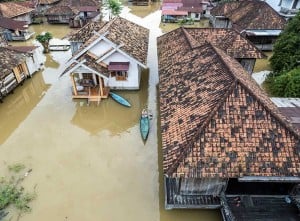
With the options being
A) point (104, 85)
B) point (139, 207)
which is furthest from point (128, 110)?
point (139, 207)

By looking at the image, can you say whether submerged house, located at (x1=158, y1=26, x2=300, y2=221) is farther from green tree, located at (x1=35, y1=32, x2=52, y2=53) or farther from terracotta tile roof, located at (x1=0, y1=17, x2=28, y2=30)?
terracotta tile roof, located at (x1=0, y1=17, x2=28, y2=30)

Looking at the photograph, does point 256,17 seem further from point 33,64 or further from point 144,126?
point 33,64

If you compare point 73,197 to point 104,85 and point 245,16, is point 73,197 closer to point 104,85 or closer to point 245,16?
point 104,85

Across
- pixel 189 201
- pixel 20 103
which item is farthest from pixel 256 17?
pixel 20 103

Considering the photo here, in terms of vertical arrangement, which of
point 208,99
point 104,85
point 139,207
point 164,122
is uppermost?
point 208,99

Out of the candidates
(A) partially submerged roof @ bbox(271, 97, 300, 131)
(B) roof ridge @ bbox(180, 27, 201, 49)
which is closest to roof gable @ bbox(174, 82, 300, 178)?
(A) partially submerged roof @ bbox(271, 97, 300, 131)

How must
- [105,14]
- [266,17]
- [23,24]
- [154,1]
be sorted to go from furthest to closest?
[154,1] < [105,14] < [23,24] < [266,17]
